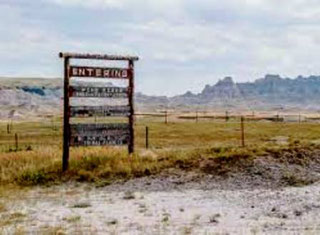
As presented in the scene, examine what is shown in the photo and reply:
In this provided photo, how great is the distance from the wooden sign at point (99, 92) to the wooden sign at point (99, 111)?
1.08 feet

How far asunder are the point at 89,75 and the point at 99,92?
1.84 feet

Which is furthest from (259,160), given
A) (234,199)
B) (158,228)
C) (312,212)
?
(158,228)

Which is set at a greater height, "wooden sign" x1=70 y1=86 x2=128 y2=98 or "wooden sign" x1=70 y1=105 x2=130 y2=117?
"wooden sign" x1=70 y1=86 x2=128 y2=98

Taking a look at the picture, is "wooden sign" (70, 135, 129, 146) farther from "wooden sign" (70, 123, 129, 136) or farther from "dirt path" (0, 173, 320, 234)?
"dirt path" (0, 173, 320, 234)

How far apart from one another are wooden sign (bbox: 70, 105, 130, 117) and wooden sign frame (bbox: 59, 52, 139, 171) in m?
0.14

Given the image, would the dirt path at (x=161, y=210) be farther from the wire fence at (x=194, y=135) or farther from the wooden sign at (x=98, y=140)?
the wire fence at (x=194, y=135)

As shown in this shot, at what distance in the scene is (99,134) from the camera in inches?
800

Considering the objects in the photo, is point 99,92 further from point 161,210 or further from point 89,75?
point 161,210

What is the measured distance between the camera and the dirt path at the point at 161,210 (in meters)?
11.5

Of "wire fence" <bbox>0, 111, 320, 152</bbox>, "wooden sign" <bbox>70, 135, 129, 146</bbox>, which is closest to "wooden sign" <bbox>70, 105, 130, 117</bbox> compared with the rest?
"wooden sign" <bbox>70, 135, 129, 146</bbox>

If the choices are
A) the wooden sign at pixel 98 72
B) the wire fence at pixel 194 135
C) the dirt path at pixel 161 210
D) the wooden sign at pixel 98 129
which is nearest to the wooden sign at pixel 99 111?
the wooden sign at pixel 98 129

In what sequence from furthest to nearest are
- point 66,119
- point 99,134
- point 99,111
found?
1. point 99,111
2. point 99,134
3. point 66,119

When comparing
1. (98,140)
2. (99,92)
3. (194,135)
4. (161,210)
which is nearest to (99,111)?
(99,92)

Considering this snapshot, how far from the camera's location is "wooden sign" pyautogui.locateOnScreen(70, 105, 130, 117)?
20.2m
